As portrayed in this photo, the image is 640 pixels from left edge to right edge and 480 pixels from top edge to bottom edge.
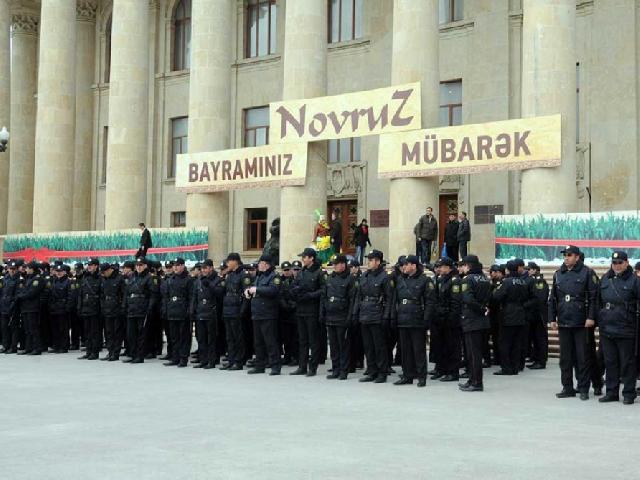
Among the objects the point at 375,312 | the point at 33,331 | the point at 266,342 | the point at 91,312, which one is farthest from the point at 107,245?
the point at 375,312

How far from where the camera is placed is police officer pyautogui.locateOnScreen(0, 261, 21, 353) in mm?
19984

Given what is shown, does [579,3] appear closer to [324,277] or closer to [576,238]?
[576,238]

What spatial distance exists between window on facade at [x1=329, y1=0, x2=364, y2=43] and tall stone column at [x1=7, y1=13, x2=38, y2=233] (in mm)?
A: 16215

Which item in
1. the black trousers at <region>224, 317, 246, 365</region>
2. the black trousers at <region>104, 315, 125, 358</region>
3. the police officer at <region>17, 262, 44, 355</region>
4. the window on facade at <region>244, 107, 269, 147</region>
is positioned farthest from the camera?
the window on facade at <region>244, 107, 269, 147</region>

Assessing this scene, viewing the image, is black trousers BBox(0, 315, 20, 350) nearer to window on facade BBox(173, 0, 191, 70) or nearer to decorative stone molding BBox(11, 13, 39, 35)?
window on facade BBox(173, 0, 191, 70)

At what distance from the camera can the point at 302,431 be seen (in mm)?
9188

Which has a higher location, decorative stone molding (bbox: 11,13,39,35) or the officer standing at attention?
decorative stone molding (bbox: 11,13,39,35)

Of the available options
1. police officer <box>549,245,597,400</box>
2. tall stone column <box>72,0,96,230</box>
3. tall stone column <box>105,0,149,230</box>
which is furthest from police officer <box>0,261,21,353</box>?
tall stone column <box>72,0,96,230</box>

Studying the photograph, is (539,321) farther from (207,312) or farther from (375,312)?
(207,312)

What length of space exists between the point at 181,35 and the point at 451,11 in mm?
13106

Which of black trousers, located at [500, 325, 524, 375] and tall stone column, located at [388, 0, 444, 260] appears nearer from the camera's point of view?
black trousers, located at [500, 325, 524, 375]

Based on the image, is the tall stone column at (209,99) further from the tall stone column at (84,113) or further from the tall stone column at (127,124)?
the tall stone column at (84,113)

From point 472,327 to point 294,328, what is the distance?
4.54 metres

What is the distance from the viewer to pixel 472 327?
1326cm
